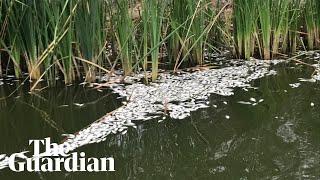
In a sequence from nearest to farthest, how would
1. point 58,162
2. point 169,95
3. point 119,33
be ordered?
point 58,162 < point 169,95 < point 119,33

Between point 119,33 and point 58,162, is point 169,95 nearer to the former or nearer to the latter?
point 119,33

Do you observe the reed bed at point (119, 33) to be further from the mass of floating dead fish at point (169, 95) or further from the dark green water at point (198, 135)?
the dark green water at point (198, 135)

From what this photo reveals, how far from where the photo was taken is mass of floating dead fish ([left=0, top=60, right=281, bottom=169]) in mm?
2129

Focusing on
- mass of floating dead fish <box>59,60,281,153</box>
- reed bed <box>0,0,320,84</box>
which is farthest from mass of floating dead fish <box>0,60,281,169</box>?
reed bed <box>0,0,320,84</box>

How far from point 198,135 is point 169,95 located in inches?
22.7

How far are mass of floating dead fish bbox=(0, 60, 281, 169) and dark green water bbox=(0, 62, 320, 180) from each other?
0.19 ft

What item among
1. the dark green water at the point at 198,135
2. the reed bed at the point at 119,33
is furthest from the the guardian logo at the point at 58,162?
the reed bed at the point at 119,33

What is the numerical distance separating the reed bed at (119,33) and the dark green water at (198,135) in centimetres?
25

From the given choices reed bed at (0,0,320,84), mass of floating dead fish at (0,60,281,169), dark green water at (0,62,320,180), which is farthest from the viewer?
reed bed at (0,0,320,84)

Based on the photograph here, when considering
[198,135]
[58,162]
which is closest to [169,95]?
[198,135]

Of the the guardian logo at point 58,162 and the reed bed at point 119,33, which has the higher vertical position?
the reed bed at point 119,33

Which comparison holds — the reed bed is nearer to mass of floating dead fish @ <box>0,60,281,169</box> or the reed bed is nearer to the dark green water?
mass of floating dead fish @ <box>0,60,281,169</box>

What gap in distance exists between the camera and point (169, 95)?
261 cm

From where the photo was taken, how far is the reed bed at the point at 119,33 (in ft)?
9.09
